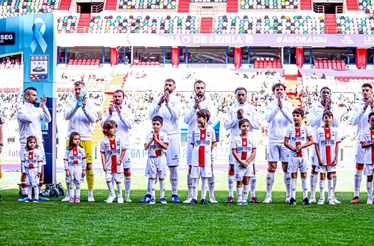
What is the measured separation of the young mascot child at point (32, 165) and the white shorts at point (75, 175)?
0.55m

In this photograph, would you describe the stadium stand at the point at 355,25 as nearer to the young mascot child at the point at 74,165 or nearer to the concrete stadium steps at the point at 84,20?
the concrete stadium steps at the point at 84,20

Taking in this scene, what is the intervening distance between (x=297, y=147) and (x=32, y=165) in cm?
432

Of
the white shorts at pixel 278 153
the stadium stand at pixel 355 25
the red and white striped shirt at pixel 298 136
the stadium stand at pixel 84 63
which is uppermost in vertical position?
the stadium stand at pixel 355 25

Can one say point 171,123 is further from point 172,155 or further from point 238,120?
point 238,120

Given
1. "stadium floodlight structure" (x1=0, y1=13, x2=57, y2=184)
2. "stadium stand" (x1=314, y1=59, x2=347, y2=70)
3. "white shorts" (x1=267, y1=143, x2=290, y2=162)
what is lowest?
"white shorts" (x1=267, y1=143, x2=290, y2=162)

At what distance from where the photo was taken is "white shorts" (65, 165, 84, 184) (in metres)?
11.4

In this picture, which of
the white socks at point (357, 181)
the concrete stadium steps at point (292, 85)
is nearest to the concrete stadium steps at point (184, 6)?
the concrete stadium steps at point (292, 85)

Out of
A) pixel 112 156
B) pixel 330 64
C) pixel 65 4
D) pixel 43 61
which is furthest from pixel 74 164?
pixel 65 4

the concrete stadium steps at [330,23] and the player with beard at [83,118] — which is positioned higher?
the concrete stadium steps at [330,23]

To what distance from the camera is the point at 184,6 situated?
4300 centimetres

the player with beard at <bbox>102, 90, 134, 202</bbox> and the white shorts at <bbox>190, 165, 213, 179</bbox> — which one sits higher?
the player with beard at <bbox>102, 90, 134, 202</bbox>

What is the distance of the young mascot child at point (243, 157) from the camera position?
436 inches

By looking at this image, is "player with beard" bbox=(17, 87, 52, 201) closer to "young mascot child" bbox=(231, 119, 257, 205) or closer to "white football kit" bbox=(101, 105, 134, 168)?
"white football kit" bbox=(101, 105, 134, 168)

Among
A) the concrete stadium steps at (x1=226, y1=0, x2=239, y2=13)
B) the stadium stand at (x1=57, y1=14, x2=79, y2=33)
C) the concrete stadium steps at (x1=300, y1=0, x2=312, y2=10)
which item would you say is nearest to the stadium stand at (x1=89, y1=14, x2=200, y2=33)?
the stadium stand at (x1=57, y1=14, x2=79, y2=33)
